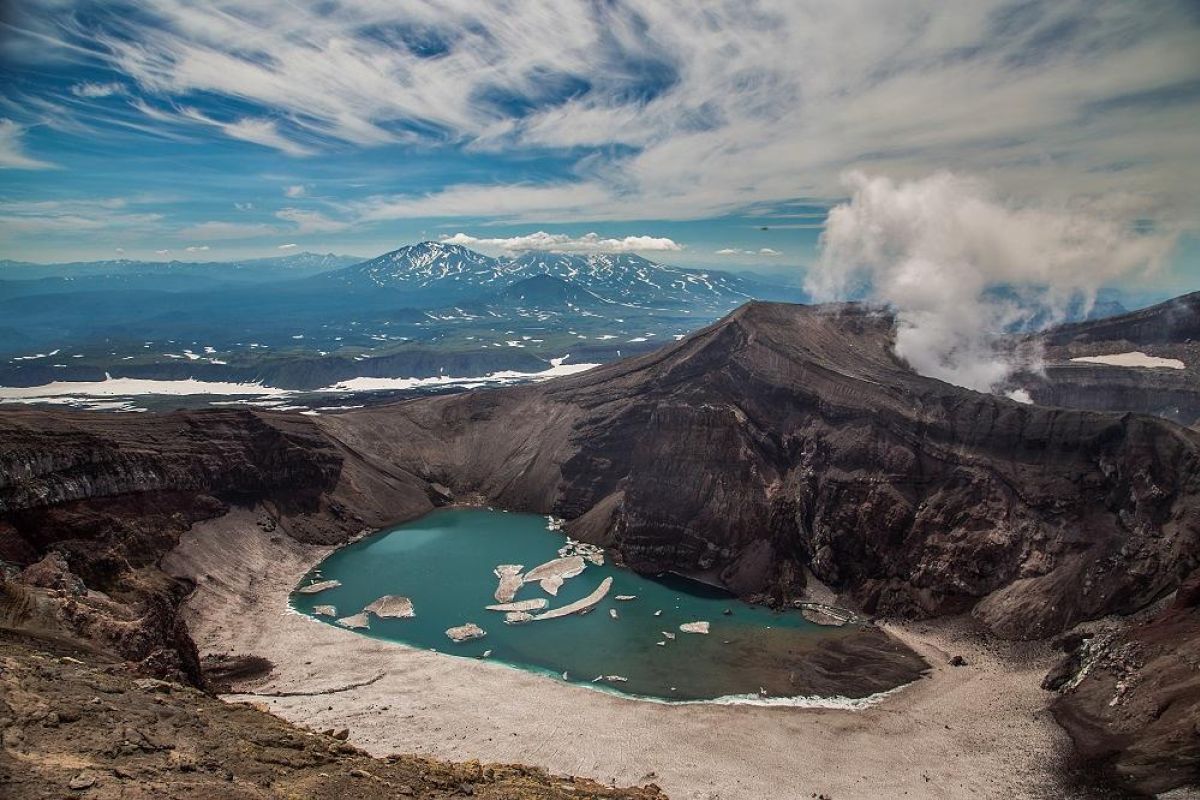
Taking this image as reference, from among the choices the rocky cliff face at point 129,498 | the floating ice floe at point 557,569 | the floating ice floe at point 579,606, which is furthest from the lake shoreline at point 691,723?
the floating ice floe at point 557,569

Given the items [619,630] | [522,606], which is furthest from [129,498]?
[619,630]

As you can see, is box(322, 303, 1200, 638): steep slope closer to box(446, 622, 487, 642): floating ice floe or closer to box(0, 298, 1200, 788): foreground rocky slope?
box(0, 298, 1200, 788): foreground rocky slope

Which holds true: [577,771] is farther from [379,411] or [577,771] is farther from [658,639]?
[379,411]

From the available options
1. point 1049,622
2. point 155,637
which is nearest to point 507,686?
point 155,637

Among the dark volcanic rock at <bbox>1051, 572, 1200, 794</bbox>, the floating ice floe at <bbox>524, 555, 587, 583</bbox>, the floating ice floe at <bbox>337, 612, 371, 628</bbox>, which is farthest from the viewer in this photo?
the floating ice floe at <bbox>524, 555, 587, 583</bbox>

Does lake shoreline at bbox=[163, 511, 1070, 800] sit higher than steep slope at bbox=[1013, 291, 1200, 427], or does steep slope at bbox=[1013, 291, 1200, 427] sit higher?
steep slope at bbox=[1013, 291, 1200, 427]

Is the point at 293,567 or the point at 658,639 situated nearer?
the point at 658,639

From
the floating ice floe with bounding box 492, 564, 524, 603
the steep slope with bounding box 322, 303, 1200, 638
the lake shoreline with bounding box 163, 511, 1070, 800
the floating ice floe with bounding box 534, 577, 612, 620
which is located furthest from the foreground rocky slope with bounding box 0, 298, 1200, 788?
the floating ice floe with bounding box 492, 564, 524, 603
